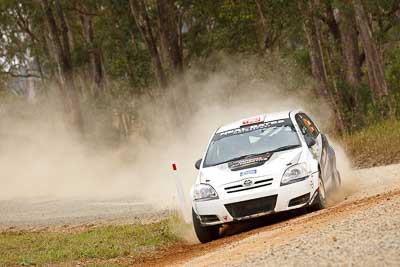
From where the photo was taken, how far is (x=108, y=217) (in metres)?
19.2

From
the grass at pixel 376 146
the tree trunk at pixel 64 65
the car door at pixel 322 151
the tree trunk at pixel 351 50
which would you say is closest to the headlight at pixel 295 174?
the car door at pixel 322 151

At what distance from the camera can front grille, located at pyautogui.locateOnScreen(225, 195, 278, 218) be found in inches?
493

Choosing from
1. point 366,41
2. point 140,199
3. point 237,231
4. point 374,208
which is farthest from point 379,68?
point 374,208

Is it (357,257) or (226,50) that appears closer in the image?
(357,257)

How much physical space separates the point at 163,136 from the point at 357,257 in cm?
3915

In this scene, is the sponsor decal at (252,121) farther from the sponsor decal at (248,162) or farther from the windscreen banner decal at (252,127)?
the sponsor decal at (248,162)

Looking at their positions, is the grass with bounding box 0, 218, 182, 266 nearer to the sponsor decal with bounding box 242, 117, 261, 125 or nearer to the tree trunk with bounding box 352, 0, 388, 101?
the sponsor decal with bounding box 242, 117, 261, 125

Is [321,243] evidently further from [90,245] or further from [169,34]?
[169,34]

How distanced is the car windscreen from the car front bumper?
1126 mm

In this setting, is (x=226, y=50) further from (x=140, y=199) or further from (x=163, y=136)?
(x=140, y=199)

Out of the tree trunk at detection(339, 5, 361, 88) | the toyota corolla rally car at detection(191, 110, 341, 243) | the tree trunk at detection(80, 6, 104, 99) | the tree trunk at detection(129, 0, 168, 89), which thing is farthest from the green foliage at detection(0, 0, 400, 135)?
the toyota corolla rally car at detection(191, 110, 341, 243)

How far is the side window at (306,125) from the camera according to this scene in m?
14.6

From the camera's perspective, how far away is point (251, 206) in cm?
1255

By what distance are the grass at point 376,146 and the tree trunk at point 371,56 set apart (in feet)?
21.9
